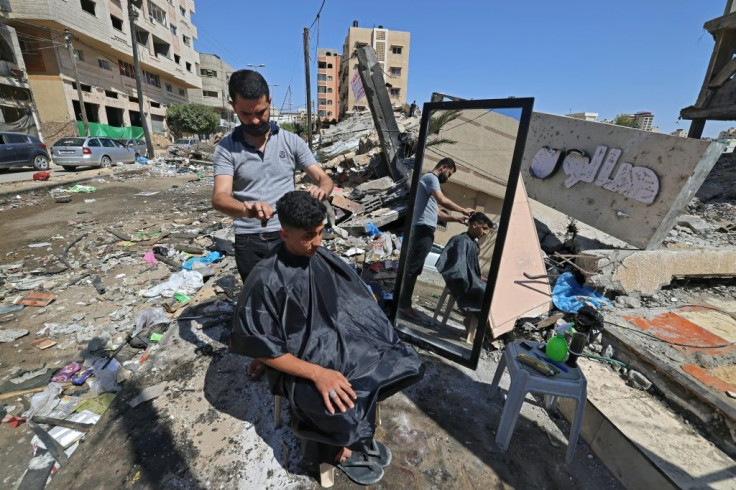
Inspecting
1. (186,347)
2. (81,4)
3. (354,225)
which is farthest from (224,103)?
(186,347)

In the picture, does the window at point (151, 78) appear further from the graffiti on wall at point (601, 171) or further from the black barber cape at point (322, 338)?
the black barber cape at point (322, 338)

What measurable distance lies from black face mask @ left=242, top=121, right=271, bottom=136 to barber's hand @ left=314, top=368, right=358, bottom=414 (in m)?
1.57

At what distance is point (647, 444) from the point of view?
81.9 inches

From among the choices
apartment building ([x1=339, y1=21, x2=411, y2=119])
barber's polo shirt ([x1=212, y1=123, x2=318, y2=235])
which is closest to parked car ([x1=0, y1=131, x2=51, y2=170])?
barber's polo shirt ([x1=212, y1=123, x2=318, y2=235])

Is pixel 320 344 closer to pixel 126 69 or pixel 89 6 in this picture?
pixel 89 6

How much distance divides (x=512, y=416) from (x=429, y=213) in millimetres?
1785

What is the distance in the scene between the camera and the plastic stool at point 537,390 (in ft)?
6.26

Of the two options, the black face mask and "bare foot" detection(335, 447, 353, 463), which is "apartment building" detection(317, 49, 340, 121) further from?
"bare foot" detection(335, 447, 353, 463)

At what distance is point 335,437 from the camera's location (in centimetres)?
149

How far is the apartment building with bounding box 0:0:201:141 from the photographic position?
17.5 meters

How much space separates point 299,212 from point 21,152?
1562 cm

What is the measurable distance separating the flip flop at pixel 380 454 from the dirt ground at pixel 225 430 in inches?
2.3

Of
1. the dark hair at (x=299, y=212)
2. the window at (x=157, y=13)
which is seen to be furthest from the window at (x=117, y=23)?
the dark hair at (x=299, y=212)

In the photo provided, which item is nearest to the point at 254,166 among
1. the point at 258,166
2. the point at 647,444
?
the point at 258,166
